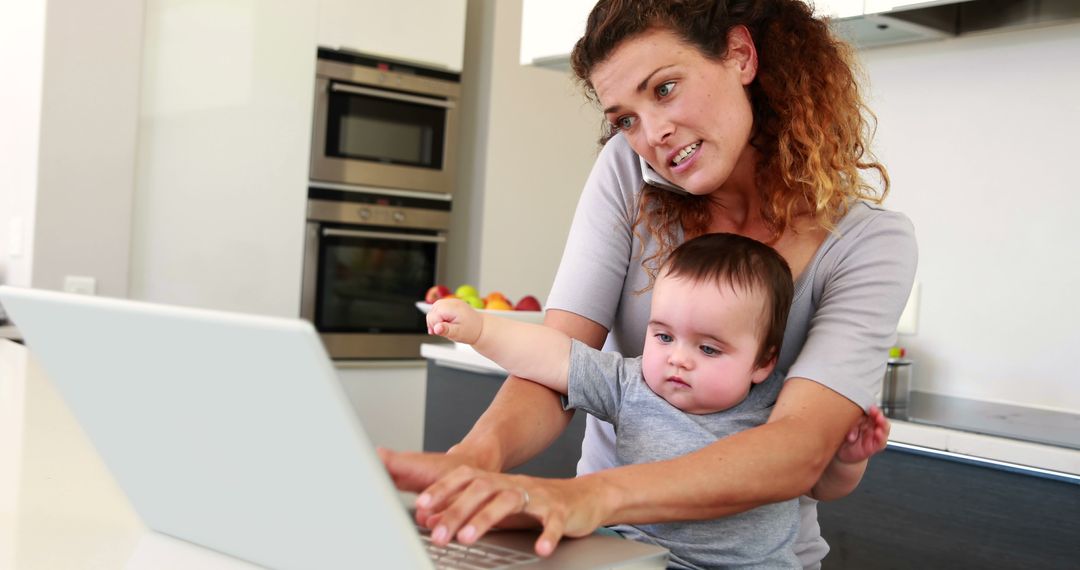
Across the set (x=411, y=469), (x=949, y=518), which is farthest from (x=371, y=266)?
(x=411, y=469)

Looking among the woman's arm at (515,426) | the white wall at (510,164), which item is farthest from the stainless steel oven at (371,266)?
the woman's arm at (515,426)

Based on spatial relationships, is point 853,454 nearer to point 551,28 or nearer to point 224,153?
point 551,28

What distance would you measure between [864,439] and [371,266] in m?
2.94

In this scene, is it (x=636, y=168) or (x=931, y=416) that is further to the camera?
(x=931, y=416)

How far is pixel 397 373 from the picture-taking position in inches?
→ 158

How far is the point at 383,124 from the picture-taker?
3875mm

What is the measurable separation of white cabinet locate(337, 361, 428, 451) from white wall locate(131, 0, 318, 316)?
0.38 meters

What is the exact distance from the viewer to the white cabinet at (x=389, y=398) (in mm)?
3914

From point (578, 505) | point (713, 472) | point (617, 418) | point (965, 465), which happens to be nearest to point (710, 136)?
point (617, 418)

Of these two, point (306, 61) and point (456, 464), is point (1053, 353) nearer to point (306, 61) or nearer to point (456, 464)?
point (456, 464)

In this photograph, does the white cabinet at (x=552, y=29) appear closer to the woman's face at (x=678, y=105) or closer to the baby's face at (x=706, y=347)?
the woman's face at (x=678, y=105)

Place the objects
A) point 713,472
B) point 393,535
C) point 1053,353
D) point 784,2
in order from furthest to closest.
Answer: point 1053,353 → point 784,2 → point 713,472 → point 393,535

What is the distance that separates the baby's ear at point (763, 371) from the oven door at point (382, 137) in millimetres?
2793

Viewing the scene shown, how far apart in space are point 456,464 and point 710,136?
1.81 feet
